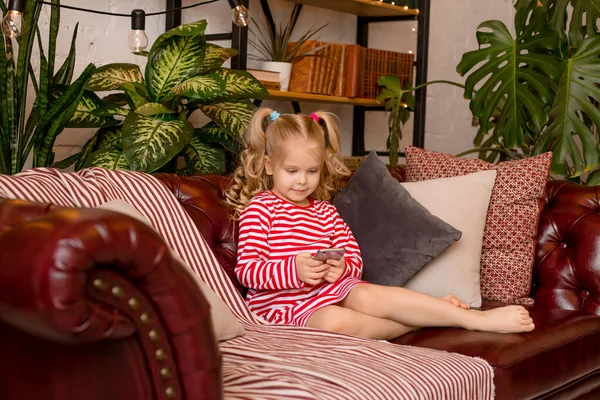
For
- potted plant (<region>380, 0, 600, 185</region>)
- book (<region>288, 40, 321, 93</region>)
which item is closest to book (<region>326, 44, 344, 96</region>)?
book (<region>288, 40, 321, 93</region>)

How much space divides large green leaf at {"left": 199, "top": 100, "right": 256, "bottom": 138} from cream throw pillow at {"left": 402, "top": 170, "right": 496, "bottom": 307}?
60 cm

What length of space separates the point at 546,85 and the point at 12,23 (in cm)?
232

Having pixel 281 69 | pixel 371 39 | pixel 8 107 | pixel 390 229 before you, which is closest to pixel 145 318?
pixel 390 229

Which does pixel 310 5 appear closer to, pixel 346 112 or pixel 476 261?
pixel 346 112

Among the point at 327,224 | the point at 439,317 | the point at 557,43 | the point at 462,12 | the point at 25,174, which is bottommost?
the point at 439,317

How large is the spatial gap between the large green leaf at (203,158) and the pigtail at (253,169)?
0.35 meters

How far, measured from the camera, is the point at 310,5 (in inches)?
167

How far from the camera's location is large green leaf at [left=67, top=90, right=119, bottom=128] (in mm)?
2746

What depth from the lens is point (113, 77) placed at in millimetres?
2844

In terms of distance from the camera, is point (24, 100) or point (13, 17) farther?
point (24, 100)

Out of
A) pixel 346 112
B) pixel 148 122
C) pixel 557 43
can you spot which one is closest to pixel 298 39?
pixel 346 112

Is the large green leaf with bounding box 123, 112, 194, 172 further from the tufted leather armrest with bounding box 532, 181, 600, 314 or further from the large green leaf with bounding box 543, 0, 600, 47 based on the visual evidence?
the large green leaf with bounding box 543, 0, 600, 47

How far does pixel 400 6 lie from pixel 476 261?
221 centimetres

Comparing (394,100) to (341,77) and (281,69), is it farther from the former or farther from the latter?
(281,69)
